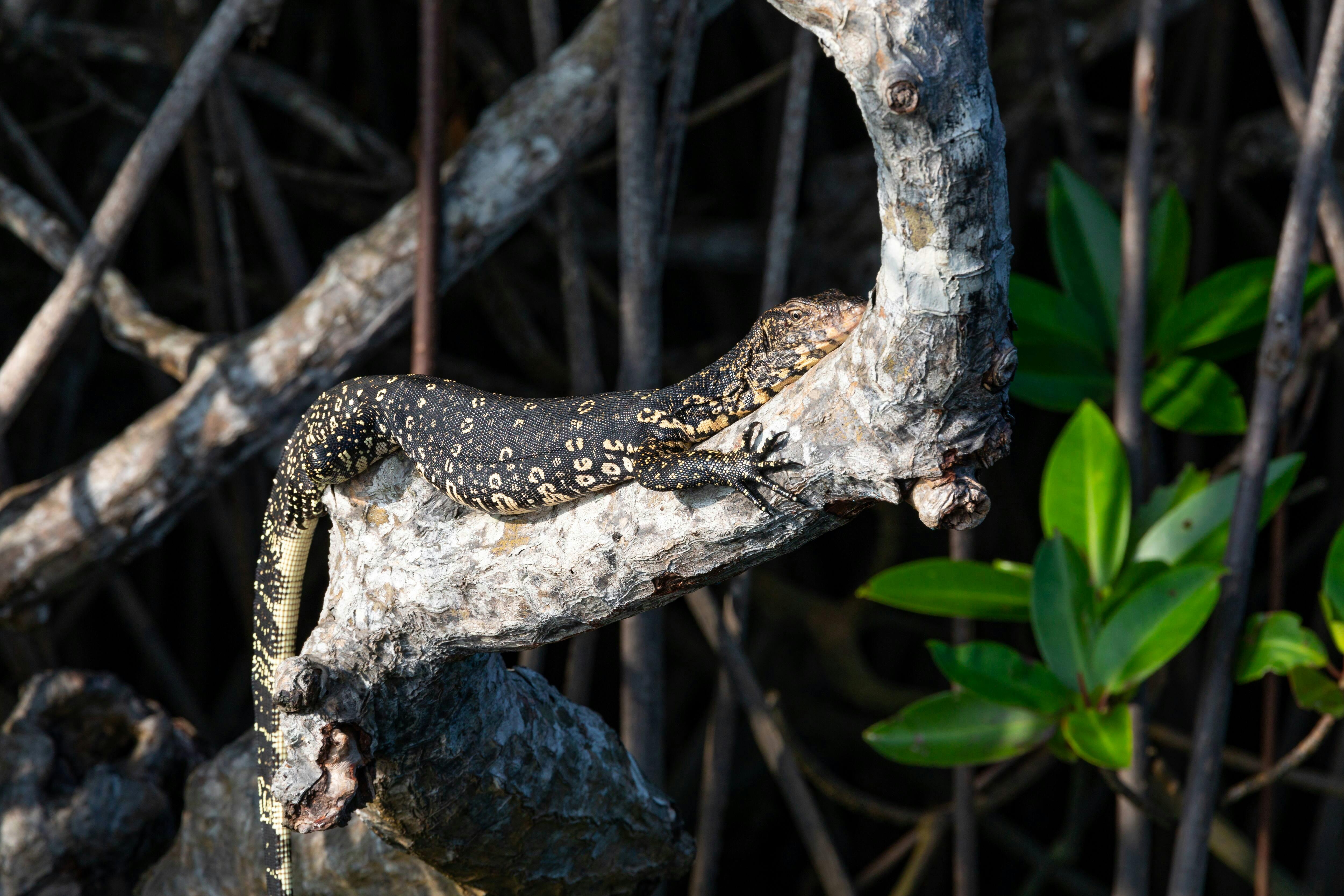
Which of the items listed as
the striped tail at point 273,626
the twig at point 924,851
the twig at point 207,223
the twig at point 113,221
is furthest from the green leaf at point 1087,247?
the twig at point 207,223

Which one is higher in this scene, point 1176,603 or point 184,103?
point 184,103

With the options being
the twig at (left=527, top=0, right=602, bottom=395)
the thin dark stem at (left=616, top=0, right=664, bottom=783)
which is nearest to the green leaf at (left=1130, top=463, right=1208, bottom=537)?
the thin dark stem at (left=616, top=0, right=664, bottom=783)

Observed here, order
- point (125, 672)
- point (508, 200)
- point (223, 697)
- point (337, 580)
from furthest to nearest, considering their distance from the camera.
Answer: point (125, 672) < point (223, 697) < point (508, 200) < point (337, 580)

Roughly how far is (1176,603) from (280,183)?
11.7ft

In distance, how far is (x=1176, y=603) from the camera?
2254 millimetres

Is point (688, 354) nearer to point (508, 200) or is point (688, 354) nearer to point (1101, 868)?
point (508, 200)

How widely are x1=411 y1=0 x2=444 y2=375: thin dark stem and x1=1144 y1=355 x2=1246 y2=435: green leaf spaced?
6.00 feet

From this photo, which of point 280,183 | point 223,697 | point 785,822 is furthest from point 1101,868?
point 280,183

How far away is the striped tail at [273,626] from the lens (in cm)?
217

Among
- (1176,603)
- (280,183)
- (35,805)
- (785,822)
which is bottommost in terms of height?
(785,822)

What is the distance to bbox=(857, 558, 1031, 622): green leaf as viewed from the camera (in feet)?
8.02

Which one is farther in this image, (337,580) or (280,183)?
(280,183)

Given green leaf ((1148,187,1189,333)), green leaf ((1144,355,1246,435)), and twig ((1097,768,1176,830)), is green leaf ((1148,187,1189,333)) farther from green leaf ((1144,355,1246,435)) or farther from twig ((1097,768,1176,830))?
twig ((1097,768,1176,830))

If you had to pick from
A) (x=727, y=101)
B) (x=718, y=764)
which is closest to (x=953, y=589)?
(x=718, y=764)
